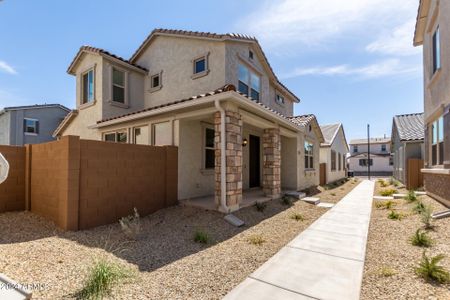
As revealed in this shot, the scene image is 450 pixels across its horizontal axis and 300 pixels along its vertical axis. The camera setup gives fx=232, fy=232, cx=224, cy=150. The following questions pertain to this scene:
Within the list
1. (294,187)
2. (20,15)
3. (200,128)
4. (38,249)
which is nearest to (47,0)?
(20,15)

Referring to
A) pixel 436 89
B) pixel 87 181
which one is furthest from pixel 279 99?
pixel 87 181

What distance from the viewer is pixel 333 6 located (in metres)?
7.52

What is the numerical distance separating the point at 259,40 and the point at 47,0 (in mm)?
8637

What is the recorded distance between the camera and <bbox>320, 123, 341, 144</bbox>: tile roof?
22.6 meters

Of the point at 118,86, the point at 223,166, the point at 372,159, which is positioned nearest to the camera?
the point at 223,166

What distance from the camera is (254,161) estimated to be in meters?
13.0

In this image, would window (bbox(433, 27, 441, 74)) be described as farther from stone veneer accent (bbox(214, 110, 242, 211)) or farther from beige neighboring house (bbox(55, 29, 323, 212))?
stone veneer accent (bbox(214, 110, 242, 211))

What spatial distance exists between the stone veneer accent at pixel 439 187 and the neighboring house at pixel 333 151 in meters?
9.29

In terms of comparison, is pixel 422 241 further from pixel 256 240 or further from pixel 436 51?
pixel 436 51

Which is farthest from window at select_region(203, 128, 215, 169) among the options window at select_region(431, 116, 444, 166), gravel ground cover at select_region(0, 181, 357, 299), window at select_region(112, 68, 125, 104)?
window at select_region(431, 116, 444, 166)

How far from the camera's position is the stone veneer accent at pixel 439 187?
733cm

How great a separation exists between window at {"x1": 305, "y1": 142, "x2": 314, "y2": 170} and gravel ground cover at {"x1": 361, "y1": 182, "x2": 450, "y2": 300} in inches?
306

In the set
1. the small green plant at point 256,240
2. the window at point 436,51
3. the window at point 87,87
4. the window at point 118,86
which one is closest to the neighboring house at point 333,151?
the window at point 436,51

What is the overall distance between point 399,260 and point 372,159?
149ft
